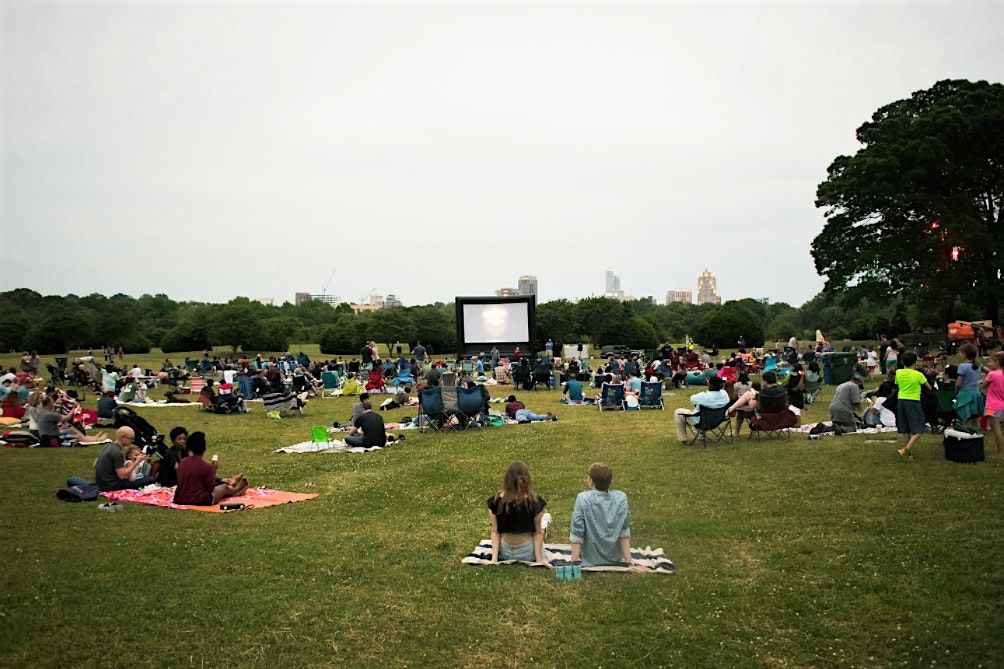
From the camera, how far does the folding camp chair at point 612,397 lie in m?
16.6

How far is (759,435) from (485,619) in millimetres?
8379

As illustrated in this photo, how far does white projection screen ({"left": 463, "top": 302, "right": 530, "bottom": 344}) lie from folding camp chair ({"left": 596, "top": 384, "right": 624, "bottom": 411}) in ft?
53.2

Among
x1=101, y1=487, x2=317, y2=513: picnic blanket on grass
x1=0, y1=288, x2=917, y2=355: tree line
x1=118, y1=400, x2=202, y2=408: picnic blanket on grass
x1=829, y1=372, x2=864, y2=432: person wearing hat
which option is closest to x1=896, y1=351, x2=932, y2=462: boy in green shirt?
x1=829, y1=372, x2=864, y2=432: person wearing hat

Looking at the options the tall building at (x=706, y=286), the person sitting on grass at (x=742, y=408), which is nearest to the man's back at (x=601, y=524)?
the person sitting on grass at (x=742, y=408)

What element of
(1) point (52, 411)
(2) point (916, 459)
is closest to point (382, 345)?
(1) point (52, 411)

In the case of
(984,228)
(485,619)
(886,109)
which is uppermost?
(886,109)

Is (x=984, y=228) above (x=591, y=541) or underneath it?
above

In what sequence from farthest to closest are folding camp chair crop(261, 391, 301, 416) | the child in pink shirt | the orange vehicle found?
the orange vehicle, folding camp chair crop(261, 391, 301, 416), the child in pink shirt

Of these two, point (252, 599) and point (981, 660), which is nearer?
point (981, 660)

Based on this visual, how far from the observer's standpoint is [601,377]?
20.9 m

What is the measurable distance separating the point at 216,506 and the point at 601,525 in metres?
4.93

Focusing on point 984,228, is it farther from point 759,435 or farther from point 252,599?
point 252,599

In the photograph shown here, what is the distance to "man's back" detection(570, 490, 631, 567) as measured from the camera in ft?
18.9

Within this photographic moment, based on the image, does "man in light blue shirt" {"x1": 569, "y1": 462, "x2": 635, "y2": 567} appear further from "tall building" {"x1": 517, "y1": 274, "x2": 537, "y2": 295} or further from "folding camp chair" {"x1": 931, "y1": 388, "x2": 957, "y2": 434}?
"tall building" {"x1": 517, "y1": 274, "x2": 537, "y2": 295}
